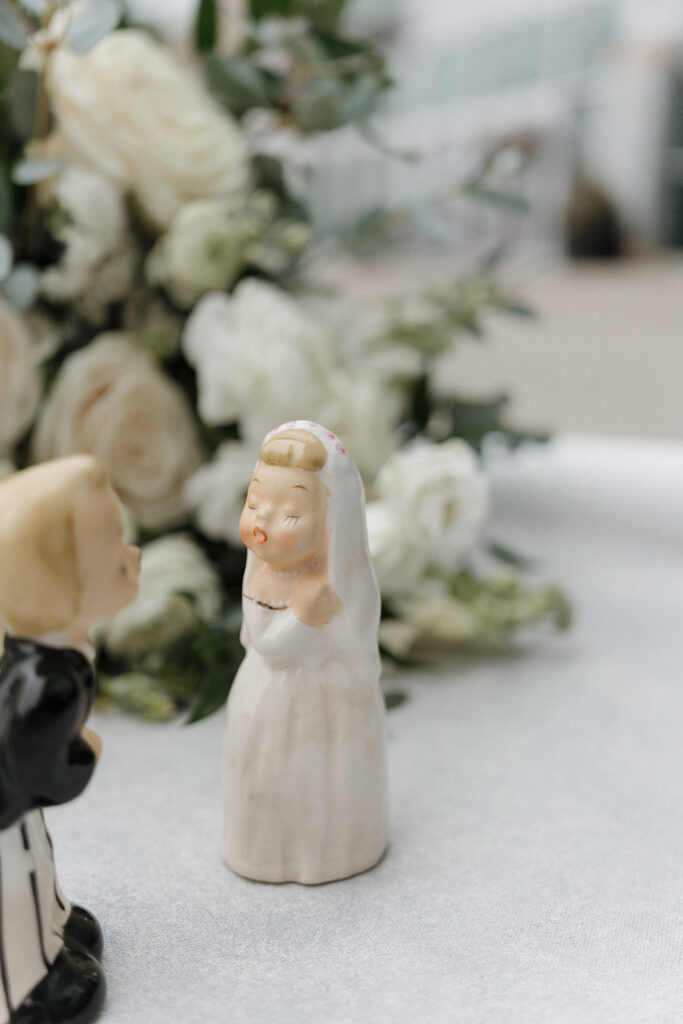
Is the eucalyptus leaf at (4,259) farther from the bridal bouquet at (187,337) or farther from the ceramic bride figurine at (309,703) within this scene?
the ceramic bride figurine at (309,703)

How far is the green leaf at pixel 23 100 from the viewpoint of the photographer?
67 centimetres

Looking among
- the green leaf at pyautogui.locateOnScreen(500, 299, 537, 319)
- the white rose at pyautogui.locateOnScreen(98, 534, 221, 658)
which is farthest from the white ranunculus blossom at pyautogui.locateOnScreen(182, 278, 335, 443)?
the green leaf at pyautogui.locateOnScreen(500, 299, 537, 319)

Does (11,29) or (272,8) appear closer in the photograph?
(11,29)

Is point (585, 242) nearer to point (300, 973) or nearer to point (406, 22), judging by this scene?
point (406, 22)

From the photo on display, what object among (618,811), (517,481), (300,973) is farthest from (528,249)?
(300,973)

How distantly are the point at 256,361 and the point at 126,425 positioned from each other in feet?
0.35

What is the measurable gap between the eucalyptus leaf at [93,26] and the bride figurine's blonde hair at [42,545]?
0.32 metres

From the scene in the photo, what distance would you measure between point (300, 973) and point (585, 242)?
2.11 meters

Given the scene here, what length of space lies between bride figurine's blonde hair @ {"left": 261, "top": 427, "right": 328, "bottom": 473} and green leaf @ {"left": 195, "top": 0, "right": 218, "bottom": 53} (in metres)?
0.46

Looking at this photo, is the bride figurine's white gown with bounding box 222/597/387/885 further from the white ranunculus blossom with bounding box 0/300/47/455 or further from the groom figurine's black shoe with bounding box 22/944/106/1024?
the white ranunculus blossom with bounding box 0/300/47/455

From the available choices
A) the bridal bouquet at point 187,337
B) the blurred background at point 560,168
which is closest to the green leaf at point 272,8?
the bridal bouquet at point 187,337

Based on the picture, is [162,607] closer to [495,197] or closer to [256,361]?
[256,361]

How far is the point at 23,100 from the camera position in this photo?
0.68m

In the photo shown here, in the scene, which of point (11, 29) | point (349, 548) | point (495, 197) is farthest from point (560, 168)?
point (349, 548)
